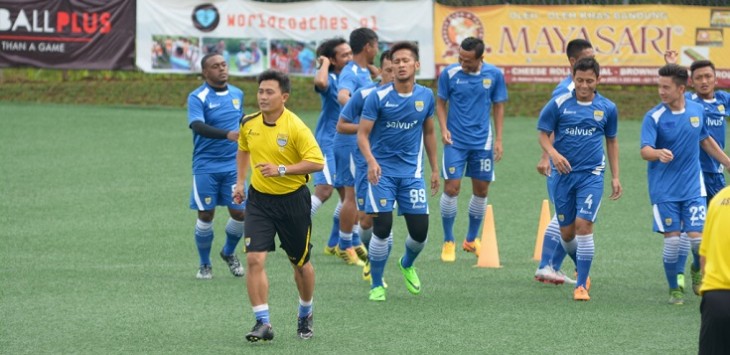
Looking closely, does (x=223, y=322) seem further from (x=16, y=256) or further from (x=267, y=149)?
(x=16, y=256)

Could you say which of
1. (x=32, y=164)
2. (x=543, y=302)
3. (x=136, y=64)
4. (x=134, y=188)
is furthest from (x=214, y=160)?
(x=136, y=64)

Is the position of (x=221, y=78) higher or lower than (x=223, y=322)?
higher

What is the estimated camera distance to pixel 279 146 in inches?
366

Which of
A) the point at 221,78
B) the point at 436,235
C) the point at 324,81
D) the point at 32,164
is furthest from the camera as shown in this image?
the point at 32,164

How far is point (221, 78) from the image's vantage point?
474 inches

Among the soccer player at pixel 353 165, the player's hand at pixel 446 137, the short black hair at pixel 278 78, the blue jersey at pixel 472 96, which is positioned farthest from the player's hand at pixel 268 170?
the blue jersey at pixel 472 96

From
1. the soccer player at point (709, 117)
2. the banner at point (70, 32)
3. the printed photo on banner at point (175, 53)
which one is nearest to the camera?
the soccer player at point (709, 117)

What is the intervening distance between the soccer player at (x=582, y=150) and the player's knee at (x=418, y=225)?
1195 mm

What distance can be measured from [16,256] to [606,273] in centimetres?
580

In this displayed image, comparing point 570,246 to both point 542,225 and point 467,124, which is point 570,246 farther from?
point 467,124

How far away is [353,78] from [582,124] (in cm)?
252

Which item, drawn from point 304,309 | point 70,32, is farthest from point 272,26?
point 304,309

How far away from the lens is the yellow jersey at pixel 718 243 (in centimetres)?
638

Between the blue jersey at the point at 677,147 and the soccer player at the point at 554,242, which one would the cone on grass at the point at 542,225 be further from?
the blue jersey at the point at 677,147
